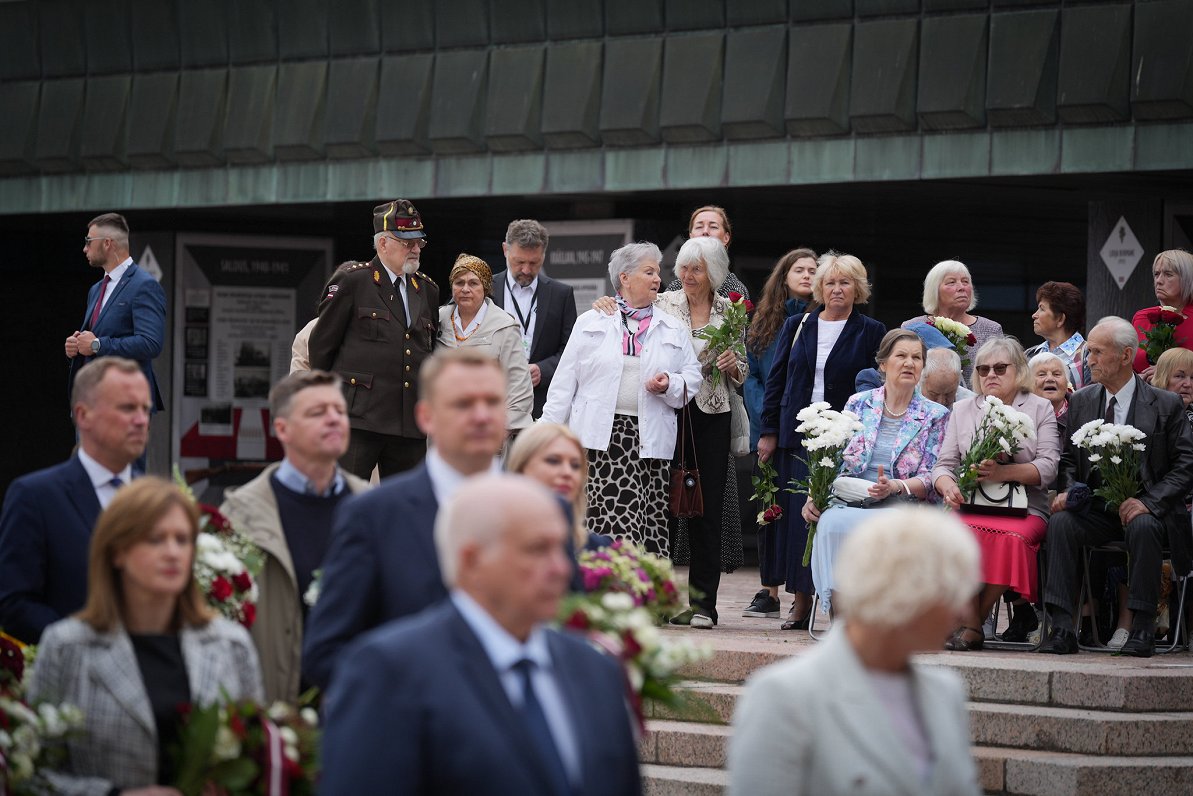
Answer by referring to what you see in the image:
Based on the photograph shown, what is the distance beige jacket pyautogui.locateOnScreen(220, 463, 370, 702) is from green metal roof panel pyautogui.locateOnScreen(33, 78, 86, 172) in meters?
15.0

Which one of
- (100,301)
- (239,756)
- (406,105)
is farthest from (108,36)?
(239,756)

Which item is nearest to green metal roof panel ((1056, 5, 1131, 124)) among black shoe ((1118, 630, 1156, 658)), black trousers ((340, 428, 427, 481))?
black shoe ((1118, 630, 1156, 658))

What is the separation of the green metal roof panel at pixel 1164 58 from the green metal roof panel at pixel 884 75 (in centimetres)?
182

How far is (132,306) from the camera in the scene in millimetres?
11078

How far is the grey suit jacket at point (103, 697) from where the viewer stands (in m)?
4.96

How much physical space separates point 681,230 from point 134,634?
45.0 ft

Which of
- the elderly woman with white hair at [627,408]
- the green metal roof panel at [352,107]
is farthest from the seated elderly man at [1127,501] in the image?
the green metal roof panel at [352,107]

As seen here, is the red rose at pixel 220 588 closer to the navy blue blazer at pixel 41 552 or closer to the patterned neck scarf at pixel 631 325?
the navy blue blazer at pixel 41 552

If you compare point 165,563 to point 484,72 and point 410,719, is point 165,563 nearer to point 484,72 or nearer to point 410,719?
point 410,719

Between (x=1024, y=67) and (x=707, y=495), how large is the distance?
5.66m

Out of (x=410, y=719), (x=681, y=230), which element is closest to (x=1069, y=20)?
(x=681, y=230)

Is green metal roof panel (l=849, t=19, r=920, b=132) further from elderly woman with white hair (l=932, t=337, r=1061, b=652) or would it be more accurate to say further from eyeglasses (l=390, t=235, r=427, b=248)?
eyeglasses (l=390, t=235, r=427, b=248)

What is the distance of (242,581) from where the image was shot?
18.8ft

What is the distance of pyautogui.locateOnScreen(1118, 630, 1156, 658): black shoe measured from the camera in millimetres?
9703
